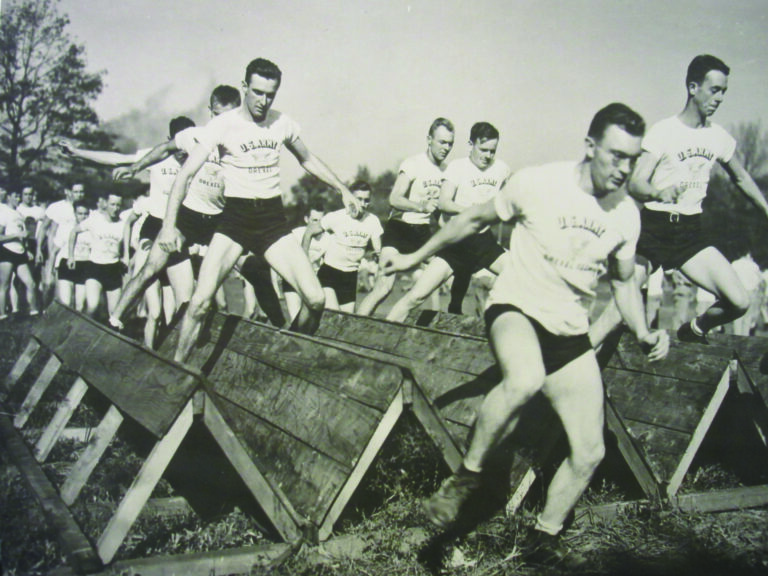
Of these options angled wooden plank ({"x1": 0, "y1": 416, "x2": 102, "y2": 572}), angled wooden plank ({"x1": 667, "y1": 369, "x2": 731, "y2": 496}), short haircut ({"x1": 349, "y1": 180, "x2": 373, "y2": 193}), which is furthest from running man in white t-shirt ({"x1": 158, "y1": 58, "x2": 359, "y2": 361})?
short haircut ({"x1": 349, "y1": 180, "x2": 373, "y2": 193})

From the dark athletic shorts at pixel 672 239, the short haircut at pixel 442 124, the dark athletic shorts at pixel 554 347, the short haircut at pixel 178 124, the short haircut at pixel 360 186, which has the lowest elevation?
the short haircut at pixel 178 124

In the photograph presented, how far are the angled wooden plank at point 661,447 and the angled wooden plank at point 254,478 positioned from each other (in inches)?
80.1

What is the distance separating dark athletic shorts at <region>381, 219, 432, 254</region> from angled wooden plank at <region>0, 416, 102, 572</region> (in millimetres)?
4141

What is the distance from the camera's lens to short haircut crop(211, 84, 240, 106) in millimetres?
6645

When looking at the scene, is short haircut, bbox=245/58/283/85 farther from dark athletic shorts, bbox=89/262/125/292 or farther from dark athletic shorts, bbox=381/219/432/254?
dark athletic shorts, bbox=89/262/125/292

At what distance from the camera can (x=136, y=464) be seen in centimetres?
498

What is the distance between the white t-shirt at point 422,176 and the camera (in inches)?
285

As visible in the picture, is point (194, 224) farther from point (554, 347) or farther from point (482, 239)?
point (554, 347)

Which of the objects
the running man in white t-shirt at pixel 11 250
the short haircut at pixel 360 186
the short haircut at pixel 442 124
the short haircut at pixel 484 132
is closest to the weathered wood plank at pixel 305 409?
the short haircut at pixel 484 132

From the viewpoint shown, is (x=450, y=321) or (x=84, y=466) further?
(x=450, y=321)

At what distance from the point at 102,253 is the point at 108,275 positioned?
31 cm

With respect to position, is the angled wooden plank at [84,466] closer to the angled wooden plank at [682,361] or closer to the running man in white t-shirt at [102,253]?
the angled wooden plank at [682,361]

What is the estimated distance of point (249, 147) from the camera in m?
5.02

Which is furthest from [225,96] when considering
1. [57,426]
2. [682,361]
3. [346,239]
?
[682,361]
